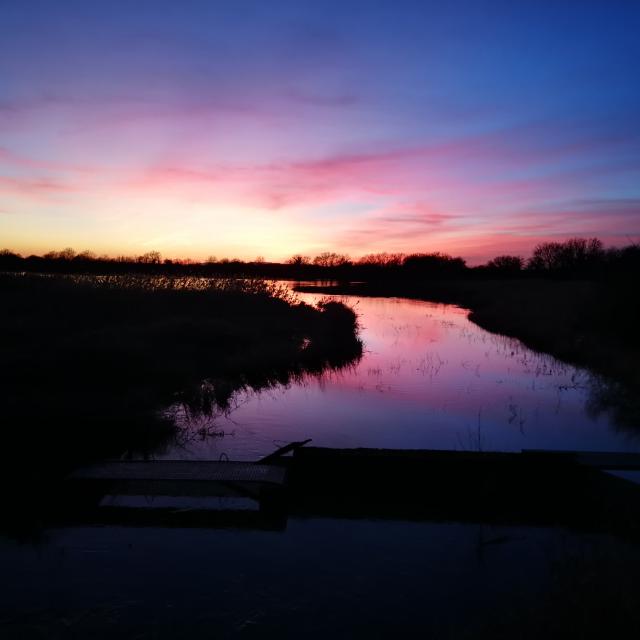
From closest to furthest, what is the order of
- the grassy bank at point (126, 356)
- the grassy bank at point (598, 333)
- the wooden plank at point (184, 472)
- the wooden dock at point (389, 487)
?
the wooden dock at point (389, 487)
the wooden plank at point (184, 472)
the grassy bank at point (126, 356)
the grassy bank at point (598, 333)

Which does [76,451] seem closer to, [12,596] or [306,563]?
[12,596]

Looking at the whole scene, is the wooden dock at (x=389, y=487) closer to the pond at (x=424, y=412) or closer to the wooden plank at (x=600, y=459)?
the wooden plank at (x=600, y=459)

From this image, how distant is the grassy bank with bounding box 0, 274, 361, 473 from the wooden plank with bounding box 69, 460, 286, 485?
67.6 inches

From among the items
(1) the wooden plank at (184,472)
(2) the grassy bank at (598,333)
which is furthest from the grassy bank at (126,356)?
(2) the grassy bank at (598,333)

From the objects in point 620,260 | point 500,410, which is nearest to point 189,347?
point 500,410

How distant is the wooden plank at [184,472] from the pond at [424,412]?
1.73m

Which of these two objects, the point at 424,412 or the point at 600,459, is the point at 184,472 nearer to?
the point at 600,459

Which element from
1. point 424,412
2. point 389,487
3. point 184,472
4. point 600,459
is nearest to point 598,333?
point 424,412

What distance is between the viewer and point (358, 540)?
7406 mm

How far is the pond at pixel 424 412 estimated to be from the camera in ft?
38.2

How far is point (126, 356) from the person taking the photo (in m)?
15.3

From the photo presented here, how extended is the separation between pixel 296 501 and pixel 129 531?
241 cm

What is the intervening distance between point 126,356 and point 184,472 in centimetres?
768

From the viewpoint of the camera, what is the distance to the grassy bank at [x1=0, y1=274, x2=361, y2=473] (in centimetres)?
1103
